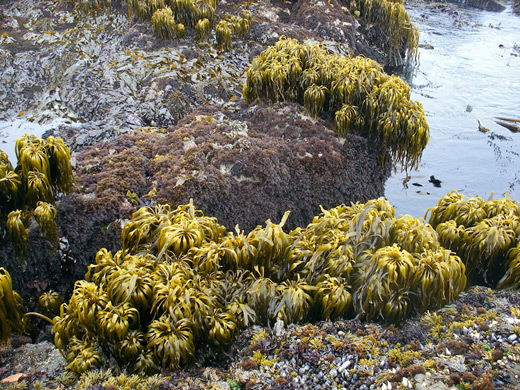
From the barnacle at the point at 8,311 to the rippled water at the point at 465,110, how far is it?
20.3 ft

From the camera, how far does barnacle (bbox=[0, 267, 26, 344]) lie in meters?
3.72

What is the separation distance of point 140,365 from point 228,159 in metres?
3.57

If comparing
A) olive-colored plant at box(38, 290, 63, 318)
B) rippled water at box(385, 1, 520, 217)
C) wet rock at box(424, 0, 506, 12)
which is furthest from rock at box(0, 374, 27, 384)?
wet rock at box(424, 0, 506, 12)

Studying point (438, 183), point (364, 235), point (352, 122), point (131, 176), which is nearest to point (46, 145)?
point (131, 176)

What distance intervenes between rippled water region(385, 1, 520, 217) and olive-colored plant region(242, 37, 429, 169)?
1362 mm

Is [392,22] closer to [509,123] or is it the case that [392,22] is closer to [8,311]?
[509,123]

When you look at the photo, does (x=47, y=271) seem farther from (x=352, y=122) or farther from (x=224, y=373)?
(x=352, y=122)

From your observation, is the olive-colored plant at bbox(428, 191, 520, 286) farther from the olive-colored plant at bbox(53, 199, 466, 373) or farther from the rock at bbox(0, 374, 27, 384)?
the rock at bbox(0, 374, 27, 384)

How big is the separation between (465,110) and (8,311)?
11049mm

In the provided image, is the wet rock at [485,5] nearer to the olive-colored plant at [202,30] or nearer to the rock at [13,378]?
the olive-colored plant at [202,30]

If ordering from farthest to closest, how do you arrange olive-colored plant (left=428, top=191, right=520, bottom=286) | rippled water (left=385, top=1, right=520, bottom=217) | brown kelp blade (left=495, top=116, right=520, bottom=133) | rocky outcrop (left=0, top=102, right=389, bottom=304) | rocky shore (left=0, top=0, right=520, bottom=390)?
brown kelp blade (left=495, top=116, right=520, bottom=133)
rippled water (left=385, top=1, right=520, bottom=217)
rocky outcrop (left=0, top=102, right=389, bottom=304)
olive-colored plant (left=428, top=191, right=520, bottom=286)
rocky shore (left=0, top=0, right=520, bottom=390)

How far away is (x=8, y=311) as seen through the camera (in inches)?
152

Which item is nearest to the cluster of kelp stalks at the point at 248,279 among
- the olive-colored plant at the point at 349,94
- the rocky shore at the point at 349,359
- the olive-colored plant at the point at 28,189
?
the rocky shore at the point at 349,359

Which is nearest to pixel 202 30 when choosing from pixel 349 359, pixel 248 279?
pixel 248 279
